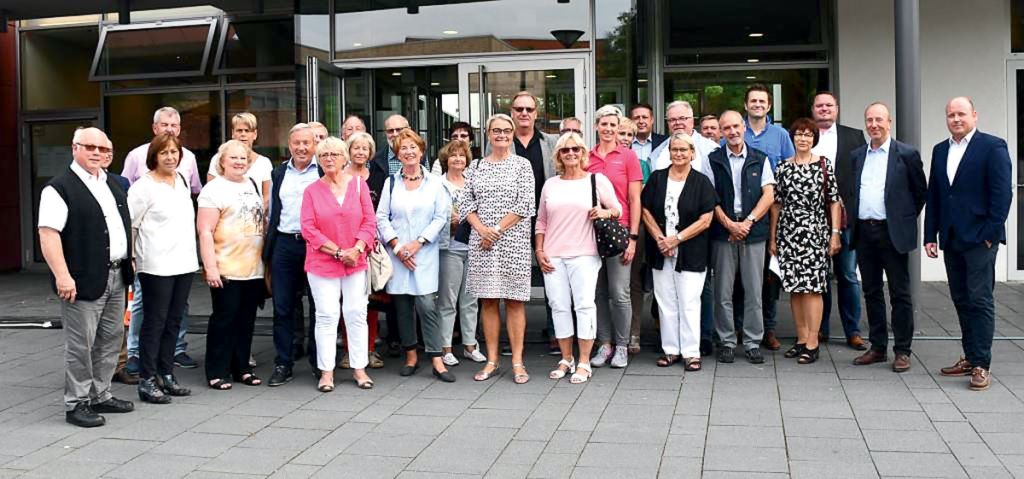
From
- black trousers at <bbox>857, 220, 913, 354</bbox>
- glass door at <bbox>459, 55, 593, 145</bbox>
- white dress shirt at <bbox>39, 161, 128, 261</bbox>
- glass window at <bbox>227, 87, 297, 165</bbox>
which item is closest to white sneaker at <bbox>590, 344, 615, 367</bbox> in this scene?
black trousers at <bbox>857, 220, 913, 354</bbox>

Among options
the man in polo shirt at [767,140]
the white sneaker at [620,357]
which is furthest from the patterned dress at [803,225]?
the white sneaker at [620,357]

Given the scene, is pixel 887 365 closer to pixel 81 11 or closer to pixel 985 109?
pixel 985 109

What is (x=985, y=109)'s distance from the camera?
36.9 feet

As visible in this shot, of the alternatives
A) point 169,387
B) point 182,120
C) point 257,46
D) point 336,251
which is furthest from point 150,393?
point 182,120

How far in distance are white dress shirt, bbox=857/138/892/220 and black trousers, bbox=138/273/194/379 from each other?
15.2 ft

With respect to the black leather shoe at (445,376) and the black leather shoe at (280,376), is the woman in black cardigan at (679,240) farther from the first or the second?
the black leather shoe at (280,376)

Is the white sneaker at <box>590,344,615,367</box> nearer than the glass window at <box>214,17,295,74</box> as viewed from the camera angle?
Yes

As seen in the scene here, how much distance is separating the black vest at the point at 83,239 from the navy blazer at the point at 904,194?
200 inches

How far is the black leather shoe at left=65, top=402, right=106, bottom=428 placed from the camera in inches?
229

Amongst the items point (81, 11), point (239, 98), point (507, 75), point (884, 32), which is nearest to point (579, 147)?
point (507, 75)

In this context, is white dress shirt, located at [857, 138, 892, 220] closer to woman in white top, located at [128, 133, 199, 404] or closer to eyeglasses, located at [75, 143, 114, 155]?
woman in white top, located at [128, 133, 199, 404]

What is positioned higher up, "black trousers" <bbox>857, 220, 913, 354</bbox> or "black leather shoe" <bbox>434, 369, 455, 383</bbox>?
"black trousers" <bbox>857, 220, 913, 354</bbox>

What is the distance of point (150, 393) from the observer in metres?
6.38

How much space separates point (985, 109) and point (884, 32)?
1.40m
